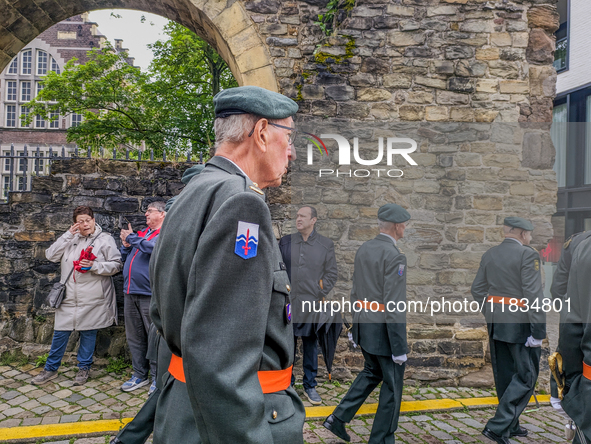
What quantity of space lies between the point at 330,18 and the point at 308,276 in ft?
11.2

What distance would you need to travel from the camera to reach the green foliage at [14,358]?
5.42 metres

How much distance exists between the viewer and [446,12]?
5316 mm

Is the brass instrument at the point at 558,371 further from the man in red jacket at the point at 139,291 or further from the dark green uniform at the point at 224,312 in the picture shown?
the man in red jacket at the point at 139,291

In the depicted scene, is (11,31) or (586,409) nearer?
(586,409)

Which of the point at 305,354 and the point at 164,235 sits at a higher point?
the point at 164,235

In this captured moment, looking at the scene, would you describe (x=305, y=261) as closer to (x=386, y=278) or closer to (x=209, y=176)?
(x=386, y=278)

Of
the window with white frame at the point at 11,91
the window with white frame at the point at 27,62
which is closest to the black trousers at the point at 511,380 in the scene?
the window with white frame at the point at 27,62

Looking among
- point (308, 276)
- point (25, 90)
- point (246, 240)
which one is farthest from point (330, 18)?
point (25, 90)

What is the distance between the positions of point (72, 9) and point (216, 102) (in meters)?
6.46

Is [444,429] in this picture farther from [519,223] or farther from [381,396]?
[519,223]

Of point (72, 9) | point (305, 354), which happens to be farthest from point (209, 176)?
point (72, 9)

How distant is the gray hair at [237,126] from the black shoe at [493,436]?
3633 millimetres

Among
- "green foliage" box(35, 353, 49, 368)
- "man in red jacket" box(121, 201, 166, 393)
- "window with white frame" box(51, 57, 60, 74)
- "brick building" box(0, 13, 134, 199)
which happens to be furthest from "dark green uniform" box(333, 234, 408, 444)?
"window with white frame" box(51, 57, 60, 74)

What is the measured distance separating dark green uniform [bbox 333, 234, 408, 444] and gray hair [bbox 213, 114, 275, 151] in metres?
2.49
